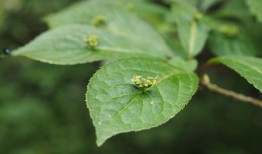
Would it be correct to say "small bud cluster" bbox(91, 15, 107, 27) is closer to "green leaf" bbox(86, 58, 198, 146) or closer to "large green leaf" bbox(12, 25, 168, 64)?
"large green leaf" bbox(12, 25, 168, 64)

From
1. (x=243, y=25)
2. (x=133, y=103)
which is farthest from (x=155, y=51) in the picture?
(x=243, y=25)

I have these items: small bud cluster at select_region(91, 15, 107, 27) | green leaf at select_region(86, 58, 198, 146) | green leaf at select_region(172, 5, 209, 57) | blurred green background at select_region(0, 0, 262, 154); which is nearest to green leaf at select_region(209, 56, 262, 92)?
green leaf at select_region(86, 58, 198, 146)

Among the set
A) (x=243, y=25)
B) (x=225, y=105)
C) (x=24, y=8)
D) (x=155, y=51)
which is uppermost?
(x=155, y=51)

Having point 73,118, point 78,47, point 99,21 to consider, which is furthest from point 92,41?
point 73,118

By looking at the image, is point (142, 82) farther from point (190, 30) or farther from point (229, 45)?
point (229, 45)

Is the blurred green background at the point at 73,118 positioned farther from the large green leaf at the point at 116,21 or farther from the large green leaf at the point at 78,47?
the large green leaf at the point at 78,47

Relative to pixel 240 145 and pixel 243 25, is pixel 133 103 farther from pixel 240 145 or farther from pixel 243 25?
pixel 240 145

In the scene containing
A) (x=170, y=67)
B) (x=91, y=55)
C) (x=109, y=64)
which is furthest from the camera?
(x=91, y=55)
